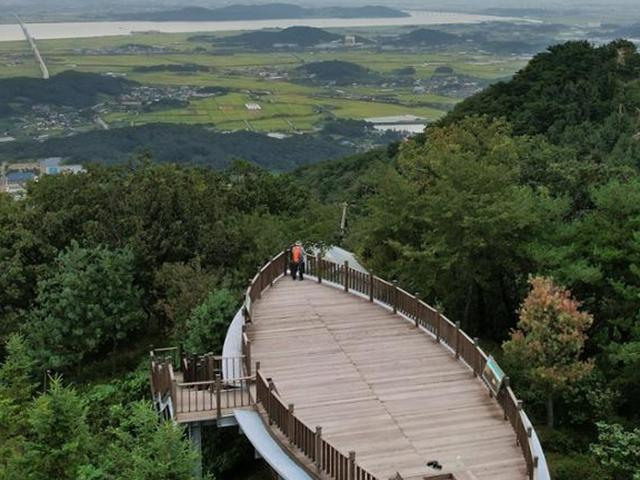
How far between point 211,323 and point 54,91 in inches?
4679

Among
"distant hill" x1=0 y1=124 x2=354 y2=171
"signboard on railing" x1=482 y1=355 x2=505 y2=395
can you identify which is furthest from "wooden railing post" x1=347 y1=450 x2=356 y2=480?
"distant hill" x1=0 y1=124 x2=354 y2=171

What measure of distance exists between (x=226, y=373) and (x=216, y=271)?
6.50 metres

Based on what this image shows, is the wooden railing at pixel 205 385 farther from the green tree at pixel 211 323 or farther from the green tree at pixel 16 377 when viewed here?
the green tree at pixel 16 377

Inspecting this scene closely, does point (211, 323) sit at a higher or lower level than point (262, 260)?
lower

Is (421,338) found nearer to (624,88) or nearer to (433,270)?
(433,270)

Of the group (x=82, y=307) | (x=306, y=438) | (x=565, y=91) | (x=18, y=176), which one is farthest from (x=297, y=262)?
(x=18, y=176)

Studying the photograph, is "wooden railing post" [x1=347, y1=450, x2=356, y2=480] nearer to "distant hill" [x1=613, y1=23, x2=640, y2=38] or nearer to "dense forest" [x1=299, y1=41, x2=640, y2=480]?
"dense forest" [x1=299, y1=41, x2=640, y2=480]

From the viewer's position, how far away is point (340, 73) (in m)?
160

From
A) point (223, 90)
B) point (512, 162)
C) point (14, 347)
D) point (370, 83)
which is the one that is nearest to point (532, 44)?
point (370, 83)

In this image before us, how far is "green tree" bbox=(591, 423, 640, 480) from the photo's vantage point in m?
12.3

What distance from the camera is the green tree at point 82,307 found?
1895 centimetres

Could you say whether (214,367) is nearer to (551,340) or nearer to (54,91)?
(551,340)

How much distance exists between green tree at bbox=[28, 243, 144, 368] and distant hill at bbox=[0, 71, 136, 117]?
105221 mm

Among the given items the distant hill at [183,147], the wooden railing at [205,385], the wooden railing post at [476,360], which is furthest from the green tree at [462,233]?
the distant hill at [183,147]
